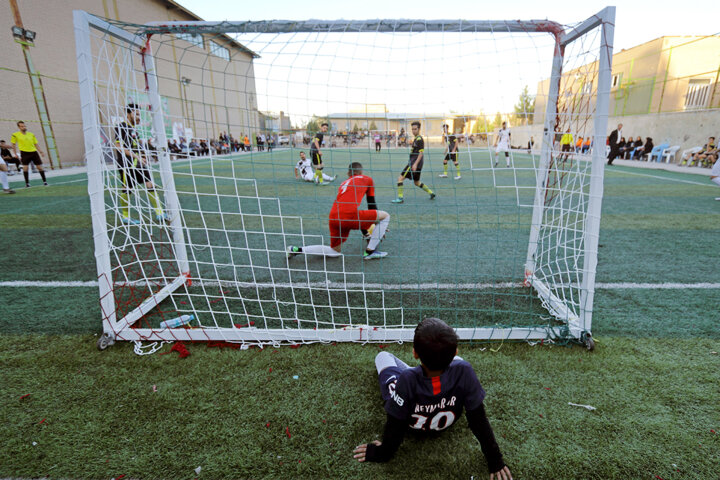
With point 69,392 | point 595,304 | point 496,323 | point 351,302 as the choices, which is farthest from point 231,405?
point 595,304

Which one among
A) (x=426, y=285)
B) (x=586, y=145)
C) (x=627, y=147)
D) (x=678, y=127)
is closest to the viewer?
(x=586, y=145)

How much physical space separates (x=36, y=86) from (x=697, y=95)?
33.1m

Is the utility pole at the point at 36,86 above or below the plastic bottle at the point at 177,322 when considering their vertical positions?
above

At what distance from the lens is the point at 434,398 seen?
73.5 inches

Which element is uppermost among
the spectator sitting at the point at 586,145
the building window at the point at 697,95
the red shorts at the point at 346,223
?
the building window at the point at 697,95

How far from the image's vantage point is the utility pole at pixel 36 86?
15.7 metres

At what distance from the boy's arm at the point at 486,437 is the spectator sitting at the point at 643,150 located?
2576 centimetres

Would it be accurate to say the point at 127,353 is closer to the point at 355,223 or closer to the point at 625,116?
the point at 355,223

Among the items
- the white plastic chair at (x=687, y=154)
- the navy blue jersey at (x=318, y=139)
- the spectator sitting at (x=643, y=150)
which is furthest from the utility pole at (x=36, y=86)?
the spectator sitting at (x=643, y=150)

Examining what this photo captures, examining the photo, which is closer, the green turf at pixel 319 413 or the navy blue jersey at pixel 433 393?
the navy blue jersey at pixel 433 393

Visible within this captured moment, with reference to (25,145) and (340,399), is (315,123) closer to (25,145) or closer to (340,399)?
(340,399)

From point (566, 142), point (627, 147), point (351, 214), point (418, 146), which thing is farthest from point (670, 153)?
point (351, 214)

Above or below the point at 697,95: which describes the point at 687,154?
below

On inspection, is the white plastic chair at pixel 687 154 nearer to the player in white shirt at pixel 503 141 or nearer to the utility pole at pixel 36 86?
the player in white shirt at pixel 503 141
